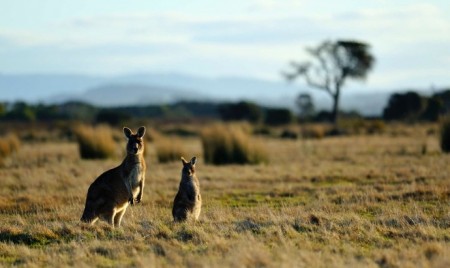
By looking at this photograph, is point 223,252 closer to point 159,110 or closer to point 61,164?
point 61,164

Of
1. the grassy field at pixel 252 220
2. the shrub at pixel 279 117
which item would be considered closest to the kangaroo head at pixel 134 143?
the grassy field at pixel 252 220

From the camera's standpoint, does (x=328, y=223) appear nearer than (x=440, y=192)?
Yes

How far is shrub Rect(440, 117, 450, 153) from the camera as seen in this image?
77.5 ft

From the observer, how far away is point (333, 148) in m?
28.3

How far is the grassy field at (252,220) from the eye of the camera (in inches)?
324

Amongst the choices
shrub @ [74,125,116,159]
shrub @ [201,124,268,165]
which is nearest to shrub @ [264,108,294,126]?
shrub @ [74,125,116,159]

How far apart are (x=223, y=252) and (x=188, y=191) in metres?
2.18

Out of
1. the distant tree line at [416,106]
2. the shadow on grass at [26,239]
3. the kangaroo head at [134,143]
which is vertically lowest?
the shadow on grass at [26,239]

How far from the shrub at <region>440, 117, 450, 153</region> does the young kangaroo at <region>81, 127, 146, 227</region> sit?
15413 mm

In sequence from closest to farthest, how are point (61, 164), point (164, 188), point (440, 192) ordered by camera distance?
point (440, 192), point (164, 188), point (61, 164)

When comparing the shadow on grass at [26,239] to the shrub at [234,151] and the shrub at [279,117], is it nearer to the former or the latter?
the shrub at [234,151]

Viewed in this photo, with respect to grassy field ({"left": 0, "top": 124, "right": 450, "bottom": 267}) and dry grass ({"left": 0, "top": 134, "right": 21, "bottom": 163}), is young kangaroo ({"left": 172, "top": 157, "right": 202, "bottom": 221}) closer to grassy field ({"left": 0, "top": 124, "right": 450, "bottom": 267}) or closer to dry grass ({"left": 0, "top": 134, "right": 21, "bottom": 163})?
grassy field ({"left": 0, "top": 124, "right": 450, "bottom": 267})

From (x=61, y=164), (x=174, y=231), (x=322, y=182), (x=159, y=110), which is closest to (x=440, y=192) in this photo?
(x=322, y=182)

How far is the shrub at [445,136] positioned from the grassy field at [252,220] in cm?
280
